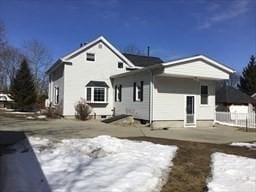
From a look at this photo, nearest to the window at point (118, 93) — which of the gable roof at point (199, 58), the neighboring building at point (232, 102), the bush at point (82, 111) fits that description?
the bush at point (82, 111)

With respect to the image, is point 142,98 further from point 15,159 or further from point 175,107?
point 15,159

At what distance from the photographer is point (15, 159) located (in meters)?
7.53

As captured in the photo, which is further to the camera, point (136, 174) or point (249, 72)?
point (249, 72)

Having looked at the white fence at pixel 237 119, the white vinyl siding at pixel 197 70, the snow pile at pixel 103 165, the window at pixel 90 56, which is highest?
the window at pixel 90 56

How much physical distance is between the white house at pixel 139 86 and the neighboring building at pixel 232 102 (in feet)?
38.9

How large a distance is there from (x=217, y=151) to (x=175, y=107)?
31.3 ft

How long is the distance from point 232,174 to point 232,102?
91.1 feet

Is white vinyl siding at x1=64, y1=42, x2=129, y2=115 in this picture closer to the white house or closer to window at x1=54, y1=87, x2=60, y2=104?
the white house

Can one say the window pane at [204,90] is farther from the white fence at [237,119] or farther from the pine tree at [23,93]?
the pine tree at [23,93]

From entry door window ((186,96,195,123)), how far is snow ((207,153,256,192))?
1090 centimetres

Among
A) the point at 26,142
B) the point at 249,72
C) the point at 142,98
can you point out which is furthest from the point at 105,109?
the point at 249,72

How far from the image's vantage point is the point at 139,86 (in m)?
20.0

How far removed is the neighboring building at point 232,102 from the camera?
33.2 metres

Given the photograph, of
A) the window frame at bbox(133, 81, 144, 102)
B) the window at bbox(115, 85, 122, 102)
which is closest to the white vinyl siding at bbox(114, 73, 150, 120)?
the window frame at bbox(133, 81, 144, 102)
